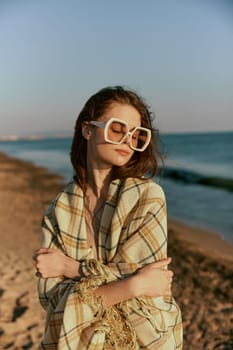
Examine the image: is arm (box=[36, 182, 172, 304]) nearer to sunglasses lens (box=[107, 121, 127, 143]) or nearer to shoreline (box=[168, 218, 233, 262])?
sunglasses lens (box=[107, 121, 127, 143])

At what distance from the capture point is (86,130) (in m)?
2.17

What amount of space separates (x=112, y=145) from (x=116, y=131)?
7 cm

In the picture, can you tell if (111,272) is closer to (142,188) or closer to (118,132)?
(142,188)

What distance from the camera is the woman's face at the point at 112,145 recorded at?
2.04 m

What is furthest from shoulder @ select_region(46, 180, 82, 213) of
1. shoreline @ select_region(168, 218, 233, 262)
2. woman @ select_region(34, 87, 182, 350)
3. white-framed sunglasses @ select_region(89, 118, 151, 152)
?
shoreline @ select_region(168, 218, 233, 262)

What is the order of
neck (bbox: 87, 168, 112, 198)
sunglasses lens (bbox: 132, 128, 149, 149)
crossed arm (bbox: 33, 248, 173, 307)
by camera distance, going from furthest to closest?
neck (bbox: 87, 168, 112, 198), sunglasses lens (bbox: 132, 128, 149, 149), crossed arm (bbox: 33, 248, 173, 307)

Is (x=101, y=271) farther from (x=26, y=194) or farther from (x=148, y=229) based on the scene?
(x=26, y=194)

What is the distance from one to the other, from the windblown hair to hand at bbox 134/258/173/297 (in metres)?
0.43

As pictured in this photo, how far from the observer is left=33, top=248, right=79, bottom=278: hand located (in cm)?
195

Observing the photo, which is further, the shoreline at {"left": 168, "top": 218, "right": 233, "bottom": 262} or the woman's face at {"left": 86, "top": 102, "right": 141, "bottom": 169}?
the shoreline at {"left": 168, "top": 218, "right": 233, "bottom": 262}

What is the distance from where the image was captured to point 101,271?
1891 millimetres

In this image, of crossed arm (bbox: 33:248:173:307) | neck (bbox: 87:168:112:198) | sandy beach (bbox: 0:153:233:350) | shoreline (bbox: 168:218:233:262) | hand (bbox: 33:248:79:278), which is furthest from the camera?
shoreline (bbox: 168:218:233:262)

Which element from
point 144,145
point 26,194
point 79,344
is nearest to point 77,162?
point 144,145

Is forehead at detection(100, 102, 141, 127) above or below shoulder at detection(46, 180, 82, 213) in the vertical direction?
above
